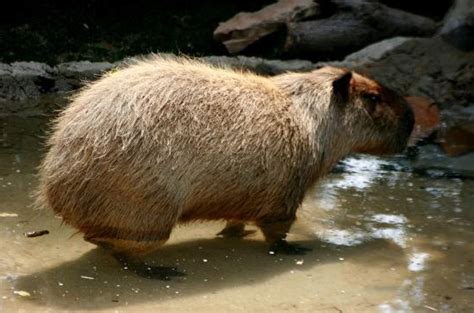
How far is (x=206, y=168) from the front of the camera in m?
4.54

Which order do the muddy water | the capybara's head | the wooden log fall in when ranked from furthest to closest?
the wooden log, the capybara's head, the muddy water

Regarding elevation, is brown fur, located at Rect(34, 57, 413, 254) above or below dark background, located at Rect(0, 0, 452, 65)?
below

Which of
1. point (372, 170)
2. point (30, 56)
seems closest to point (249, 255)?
point (372, 170)

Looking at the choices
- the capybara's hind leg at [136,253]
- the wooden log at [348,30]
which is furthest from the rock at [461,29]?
the capybara's hind leg at [136,253]

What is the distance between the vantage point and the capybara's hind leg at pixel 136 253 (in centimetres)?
446

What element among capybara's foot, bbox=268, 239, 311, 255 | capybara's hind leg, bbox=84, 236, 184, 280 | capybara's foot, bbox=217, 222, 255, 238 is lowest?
capybara's foot, bbox=268, 239, 311, 255

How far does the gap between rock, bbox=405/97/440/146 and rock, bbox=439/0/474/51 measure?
932 millimetres

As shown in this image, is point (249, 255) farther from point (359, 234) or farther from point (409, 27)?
point (409, 27)

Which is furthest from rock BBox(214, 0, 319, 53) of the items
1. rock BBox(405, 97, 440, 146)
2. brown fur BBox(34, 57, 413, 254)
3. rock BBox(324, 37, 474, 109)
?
brown fur BBox(34, 57, 413, 254)

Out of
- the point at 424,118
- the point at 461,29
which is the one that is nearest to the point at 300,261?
the point at 424,118

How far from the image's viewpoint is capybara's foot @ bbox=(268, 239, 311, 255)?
16.3ft

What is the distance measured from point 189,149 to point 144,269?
67cm

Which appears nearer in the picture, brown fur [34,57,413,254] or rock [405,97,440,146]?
brown fur [34,57,413,254]

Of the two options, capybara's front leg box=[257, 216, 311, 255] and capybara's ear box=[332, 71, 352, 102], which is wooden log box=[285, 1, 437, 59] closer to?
capybara's ear box=[332, 71, 352, 102]
